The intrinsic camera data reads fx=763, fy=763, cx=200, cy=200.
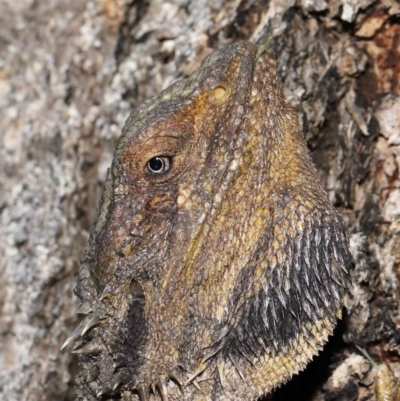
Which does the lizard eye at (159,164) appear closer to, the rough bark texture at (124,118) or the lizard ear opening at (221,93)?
the lizard ear opening at (221,93)

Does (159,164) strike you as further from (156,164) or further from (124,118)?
(124,118)

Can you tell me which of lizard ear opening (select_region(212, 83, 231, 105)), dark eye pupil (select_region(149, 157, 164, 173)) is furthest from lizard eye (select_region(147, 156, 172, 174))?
lizard ear opening (select_region(212, 83, 231, 105))

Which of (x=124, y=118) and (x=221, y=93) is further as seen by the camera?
(x=124, y=118)

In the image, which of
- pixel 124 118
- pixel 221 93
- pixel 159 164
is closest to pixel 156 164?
pixel 159 164

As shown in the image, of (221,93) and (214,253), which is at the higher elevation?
(221,93)

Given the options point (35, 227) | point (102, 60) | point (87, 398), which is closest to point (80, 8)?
point (102, 60)

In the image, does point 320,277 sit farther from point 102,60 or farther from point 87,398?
point 102,60
